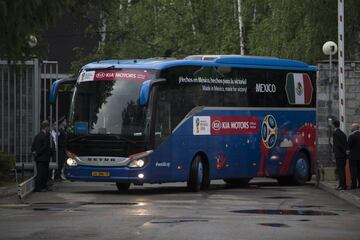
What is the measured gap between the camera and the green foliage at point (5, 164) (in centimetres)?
2655

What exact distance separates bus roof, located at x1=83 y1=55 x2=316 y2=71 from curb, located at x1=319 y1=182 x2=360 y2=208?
3784 mm

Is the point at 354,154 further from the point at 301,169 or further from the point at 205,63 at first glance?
the point at 301,169

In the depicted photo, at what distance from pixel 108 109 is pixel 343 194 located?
19.9 feet

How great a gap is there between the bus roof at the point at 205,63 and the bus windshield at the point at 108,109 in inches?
19.3

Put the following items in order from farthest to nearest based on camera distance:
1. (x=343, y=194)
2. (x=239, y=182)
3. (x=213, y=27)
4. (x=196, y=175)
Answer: (x=213, y=27), (x=239, y=182), (x=196, y=175), (x=343, y=194)

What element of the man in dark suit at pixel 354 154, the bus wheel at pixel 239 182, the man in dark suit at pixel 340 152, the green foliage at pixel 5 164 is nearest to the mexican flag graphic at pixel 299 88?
the bus wheel at pixel 239 182

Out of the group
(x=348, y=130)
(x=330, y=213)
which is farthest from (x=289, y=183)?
(x=330, y=213)

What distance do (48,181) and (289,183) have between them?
7.77 meters

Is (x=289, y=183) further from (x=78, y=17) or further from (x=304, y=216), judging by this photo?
(x=304, y=216)

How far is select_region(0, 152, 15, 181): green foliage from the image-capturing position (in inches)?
1045

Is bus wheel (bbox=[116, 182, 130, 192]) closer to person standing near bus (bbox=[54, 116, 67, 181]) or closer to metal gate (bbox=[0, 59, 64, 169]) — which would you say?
person standing near bus (bbox=[54, 116, 67, 181])

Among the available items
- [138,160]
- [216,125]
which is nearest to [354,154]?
[216,125]

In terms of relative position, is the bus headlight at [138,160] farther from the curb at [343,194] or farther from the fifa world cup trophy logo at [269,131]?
the fifa world cup trophy logo at [269,131]

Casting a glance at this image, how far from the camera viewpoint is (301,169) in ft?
96.6
